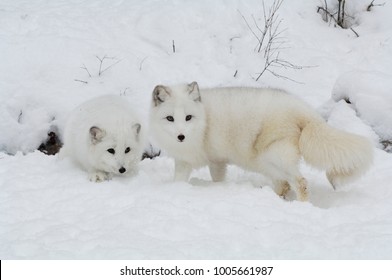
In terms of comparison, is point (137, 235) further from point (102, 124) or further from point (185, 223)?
point (102, 124)

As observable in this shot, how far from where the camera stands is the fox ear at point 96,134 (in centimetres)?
529

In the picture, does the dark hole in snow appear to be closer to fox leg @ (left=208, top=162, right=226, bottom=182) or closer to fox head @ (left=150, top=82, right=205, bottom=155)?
fox head @ (left=150, top=82, right=205, bottom=155)

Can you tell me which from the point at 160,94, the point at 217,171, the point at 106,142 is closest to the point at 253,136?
the point at 217,171

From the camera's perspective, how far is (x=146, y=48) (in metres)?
8.00

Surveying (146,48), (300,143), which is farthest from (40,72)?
(300,143)

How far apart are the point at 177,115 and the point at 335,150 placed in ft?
4.48

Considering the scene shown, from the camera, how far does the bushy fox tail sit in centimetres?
452

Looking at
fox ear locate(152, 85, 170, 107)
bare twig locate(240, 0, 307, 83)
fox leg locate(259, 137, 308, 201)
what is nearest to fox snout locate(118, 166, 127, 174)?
fox ear locate(152, 85, 170, 107)

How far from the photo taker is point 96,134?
17.5 feet

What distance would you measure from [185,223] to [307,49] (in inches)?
193

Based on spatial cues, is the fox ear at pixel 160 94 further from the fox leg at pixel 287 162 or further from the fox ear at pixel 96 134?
the fox leg at pixel 287 162

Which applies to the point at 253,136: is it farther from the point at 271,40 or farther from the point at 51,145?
the point at 271,40

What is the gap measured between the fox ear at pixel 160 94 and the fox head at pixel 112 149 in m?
0.52
